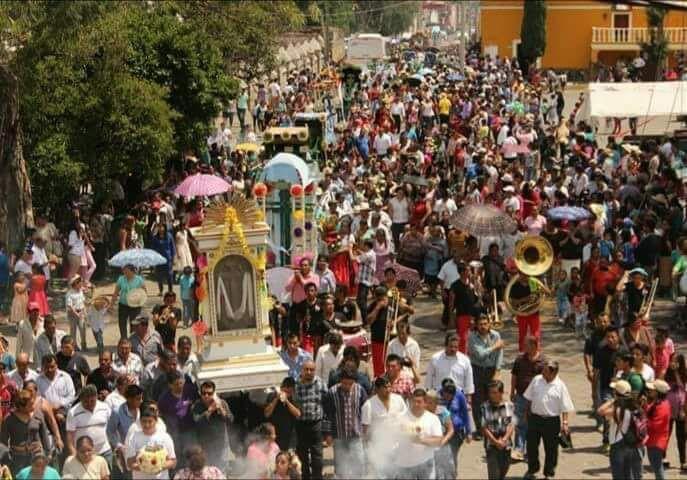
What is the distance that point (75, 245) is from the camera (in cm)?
2014

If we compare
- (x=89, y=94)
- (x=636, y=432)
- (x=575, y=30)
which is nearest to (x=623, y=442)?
(x=636, y=432)

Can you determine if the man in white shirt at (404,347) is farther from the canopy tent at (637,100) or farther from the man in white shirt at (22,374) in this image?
the canopy tent at (637,100)

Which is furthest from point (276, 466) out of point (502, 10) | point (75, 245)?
point (502, 10)

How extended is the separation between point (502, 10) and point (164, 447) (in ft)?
206

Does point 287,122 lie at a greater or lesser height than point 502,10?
lesser

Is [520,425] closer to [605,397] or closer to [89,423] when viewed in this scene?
[605,397]

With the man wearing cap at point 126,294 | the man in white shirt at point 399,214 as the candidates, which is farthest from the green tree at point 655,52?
the man wearing cap at point 126,294

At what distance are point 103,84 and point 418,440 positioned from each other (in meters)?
12.2

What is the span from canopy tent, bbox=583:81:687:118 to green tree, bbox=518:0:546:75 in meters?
36.7

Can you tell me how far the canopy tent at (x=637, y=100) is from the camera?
2984cm

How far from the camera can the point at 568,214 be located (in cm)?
2016

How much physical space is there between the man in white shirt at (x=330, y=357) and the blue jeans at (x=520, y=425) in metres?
1.81

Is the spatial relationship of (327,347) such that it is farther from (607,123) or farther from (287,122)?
(607,123)

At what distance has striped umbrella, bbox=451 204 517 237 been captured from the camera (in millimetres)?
19047
